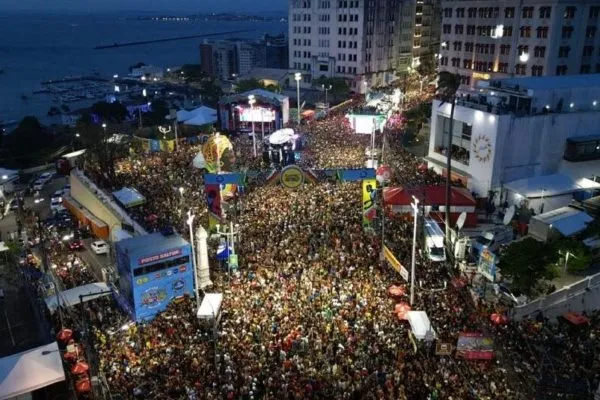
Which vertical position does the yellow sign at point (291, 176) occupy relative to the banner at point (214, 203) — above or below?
above

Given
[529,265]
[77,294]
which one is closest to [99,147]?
[77,294]

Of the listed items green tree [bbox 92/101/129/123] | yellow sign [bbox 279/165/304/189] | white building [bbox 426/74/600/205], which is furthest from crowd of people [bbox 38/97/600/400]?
green tree [bbox 92/101/129/123]

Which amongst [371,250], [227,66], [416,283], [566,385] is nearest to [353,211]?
[371,250]

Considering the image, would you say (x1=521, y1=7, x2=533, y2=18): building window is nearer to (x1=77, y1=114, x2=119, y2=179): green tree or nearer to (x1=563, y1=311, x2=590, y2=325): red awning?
(x1=563, y1=311, x2=590, y2=325): red awning

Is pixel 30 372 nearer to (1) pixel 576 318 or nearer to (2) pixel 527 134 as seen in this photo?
(1) pixel 576 318

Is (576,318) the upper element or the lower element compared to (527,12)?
lower

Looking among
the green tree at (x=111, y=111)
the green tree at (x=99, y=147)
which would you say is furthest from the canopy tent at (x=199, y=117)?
the green tree at (x=111, y=111)

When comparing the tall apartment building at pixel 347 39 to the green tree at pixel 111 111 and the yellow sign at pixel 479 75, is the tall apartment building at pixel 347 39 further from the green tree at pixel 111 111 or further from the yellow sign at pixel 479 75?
the green tree at pixel 111 111
